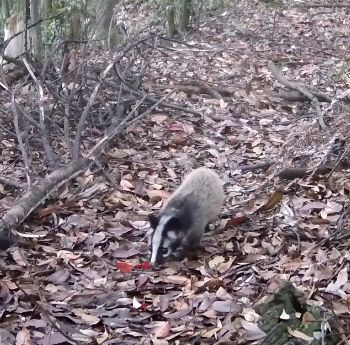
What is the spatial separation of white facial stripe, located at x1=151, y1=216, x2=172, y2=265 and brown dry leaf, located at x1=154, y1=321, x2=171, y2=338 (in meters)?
1.04

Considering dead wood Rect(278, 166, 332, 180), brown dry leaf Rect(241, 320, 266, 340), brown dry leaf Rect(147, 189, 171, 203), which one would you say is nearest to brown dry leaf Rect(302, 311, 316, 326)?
brown dry leaf Rect(241, 320, 266, 340)

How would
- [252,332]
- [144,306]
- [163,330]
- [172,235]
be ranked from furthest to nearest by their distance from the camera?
[172,235], [144,306], [163,330], [252,332]

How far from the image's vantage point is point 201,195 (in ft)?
18.4

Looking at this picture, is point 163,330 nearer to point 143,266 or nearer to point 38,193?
point 143,266

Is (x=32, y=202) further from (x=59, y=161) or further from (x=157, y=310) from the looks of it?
(x=157, y=310)

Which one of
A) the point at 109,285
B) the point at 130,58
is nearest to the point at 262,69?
the point at 130,58

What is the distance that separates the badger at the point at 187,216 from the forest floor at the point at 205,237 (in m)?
0.14

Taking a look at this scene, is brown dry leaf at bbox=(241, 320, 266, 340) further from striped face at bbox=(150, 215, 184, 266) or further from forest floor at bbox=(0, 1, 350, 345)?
striped face at bbox=(150, 215, 184, 266)

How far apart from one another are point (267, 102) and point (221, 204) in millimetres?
3304

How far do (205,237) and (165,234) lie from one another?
53 cm

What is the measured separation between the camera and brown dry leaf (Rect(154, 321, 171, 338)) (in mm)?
3900

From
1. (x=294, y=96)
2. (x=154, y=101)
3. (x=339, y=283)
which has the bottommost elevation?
(x=294, y=96)

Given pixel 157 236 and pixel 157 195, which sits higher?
pixel 157 236

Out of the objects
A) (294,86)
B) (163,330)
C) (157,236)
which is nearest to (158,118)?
(294,86)
